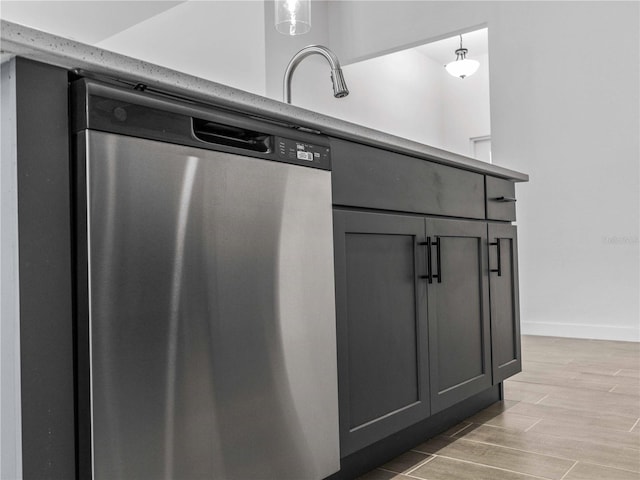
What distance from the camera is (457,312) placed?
1.91 m

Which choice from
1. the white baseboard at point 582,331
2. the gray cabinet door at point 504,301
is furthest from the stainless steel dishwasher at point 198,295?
the white baseboard at point 582,331

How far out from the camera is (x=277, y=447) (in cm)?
116

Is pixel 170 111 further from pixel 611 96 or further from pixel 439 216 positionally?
pixel 611 96

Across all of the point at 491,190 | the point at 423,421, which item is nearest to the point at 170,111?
the point at 423,421

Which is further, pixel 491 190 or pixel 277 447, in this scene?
pixel 491 190

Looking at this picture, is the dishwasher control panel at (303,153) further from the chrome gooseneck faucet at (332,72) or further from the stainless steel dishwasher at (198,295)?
the chrome gooseneck faucet at (332,72)

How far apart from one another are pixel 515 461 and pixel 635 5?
366 centimetres

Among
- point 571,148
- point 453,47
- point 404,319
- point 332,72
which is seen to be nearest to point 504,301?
point 404,319

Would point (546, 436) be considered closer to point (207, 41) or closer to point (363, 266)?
point (363, 266)

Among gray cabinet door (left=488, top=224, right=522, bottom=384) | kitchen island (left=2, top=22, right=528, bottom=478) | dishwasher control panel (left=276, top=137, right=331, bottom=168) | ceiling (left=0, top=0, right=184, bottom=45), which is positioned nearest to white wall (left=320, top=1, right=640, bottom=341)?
kitchen island (left=2, top=22, right=528, bottom=478)

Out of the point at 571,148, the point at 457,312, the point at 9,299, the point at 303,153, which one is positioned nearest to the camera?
the point at 9,299

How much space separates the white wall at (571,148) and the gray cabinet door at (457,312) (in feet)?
7.97

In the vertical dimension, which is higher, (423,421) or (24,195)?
(24,195)

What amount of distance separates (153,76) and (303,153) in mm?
413
